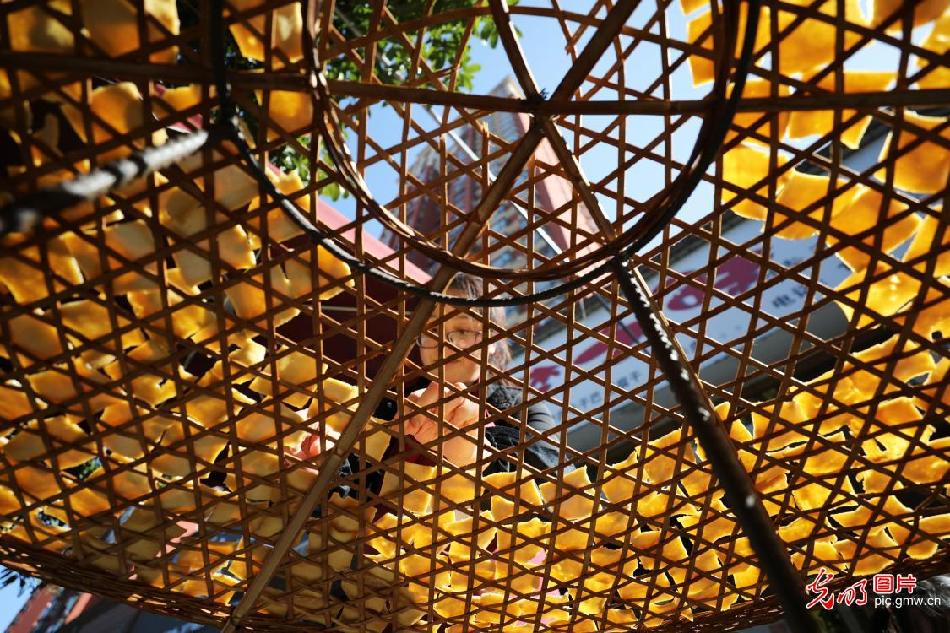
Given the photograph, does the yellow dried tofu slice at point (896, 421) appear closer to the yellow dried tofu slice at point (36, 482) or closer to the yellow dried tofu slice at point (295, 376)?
the yellow dried tofu slice at point (295, 376)

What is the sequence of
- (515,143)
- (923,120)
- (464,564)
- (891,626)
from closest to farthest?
(923,120), (515,143), (464,564), (891,626)

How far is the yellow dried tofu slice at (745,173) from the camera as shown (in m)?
0.48

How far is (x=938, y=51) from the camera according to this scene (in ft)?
1.35

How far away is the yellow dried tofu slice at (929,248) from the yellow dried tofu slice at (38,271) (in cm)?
63

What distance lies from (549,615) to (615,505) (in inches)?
8.8

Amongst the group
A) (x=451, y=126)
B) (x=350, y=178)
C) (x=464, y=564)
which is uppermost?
(x=451, y=126)

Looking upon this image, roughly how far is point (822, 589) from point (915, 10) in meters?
0.55

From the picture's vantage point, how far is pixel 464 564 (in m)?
0.66

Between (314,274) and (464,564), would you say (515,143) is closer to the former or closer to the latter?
(314,274)

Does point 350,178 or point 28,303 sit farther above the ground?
point 350,178

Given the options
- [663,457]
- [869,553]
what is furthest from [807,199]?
[869,553]

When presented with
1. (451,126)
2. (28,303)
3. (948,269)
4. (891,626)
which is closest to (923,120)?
(948,269)

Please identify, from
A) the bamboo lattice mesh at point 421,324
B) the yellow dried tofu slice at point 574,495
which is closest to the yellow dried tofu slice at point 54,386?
the bamboo lattice mesh at point 421,324

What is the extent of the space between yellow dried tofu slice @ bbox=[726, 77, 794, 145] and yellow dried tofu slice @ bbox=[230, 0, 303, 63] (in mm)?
309
